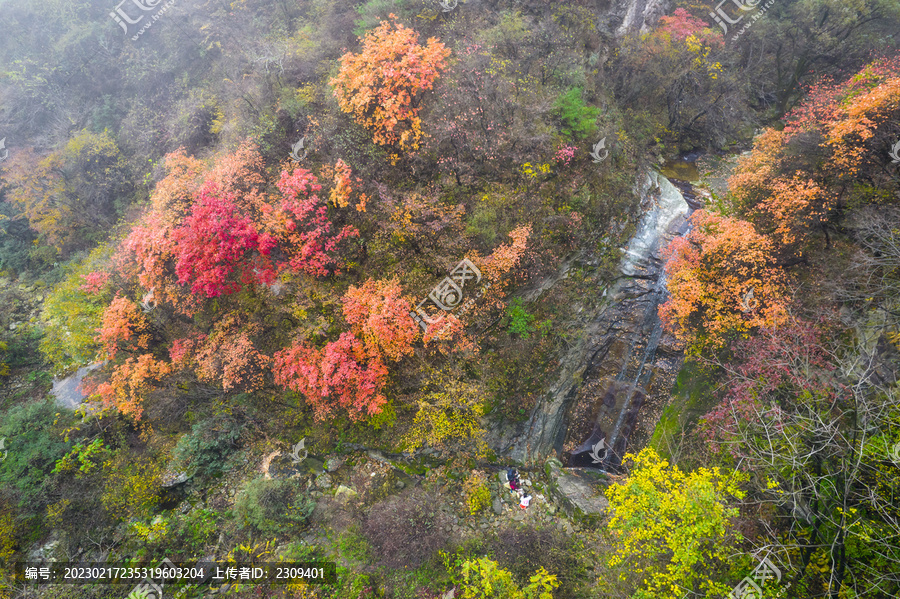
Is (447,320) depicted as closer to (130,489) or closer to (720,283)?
(720,283)

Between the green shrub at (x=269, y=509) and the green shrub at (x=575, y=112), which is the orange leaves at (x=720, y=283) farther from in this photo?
the green shrub at (x=269, y=509)

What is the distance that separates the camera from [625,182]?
59.0 ft

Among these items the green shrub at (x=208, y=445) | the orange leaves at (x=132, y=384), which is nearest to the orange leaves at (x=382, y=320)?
the green shrub at (x=208, y=445)

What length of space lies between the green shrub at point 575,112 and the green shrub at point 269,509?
20.8 meters

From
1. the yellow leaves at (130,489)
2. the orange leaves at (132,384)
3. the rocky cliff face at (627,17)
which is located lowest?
the yellow leaves at (130,489)

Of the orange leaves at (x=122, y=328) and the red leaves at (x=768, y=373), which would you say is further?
the orange leaves at (x=122, y=328)

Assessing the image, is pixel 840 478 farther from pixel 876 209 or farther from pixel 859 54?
pixel 859 54

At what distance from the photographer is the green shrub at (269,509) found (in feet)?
47.7

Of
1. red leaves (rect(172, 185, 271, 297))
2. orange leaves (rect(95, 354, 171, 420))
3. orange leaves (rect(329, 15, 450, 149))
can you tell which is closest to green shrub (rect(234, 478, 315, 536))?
orange leaves (rect(95, 354, 171, 420))

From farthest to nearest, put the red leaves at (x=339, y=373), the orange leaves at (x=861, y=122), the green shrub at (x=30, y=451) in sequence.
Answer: the green shrub at (x=30, y=451) < the red leaves at (x=339, y=373) < the orange leaves at (x=861, y=122)

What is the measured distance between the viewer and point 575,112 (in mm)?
16078

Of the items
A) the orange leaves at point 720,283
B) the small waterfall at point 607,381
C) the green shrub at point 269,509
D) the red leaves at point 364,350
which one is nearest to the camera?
the red leaves at point 364,350

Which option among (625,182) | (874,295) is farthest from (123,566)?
(874,295)

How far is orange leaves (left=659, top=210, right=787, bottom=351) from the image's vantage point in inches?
537
